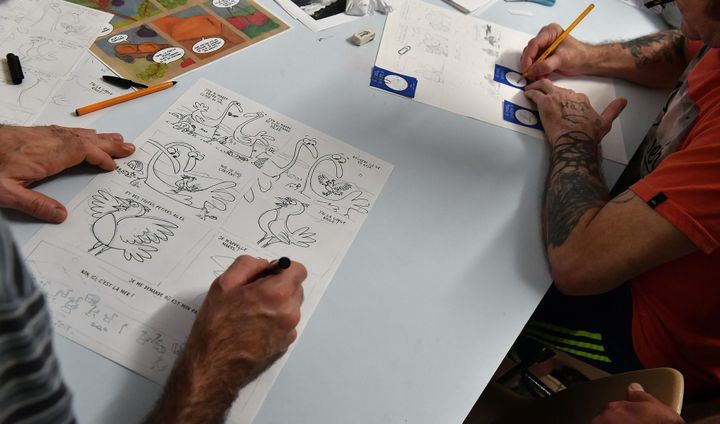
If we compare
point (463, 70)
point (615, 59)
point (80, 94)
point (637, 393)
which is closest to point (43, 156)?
point (80, 94)

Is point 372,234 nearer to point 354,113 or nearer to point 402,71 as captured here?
point 354,113

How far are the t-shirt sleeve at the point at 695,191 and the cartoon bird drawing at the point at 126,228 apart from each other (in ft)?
2.55

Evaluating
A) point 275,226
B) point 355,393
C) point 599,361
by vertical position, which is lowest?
point 599,361

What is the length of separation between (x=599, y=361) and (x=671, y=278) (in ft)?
0.80

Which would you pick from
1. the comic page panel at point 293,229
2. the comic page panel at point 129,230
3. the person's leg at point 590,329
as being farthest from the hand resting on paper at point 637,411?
the comic page panel at point 129,230


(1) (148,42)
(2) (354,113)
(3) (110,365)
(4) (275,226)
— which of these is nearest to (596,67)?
(2) (354,113)

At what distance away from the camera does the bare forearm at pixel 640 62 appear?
125cm

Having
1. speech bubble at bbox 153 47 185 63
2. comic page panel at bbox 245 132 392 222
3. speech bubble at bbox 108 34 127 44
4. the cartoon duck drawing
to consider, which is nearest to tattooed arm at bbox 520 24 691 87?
comic page panel at bbox 245 132 392 222

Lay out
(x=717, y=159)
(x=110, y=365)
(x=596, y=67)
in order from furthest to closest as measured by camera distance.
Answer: (x=596, y=67), (x=717, y=159), (x=110, y=365)

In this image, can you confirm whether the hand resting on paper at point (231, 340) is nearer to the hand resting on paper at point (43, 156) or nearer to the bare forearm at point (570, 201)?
the hand resting on paper at point (43, 156)

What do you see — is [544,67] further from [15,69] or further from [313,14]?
[15,69]

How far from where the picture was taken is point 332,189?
2.89 ft

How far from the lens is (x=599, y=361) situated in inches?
41.7

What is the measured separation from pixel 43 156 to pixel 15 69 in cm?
25
